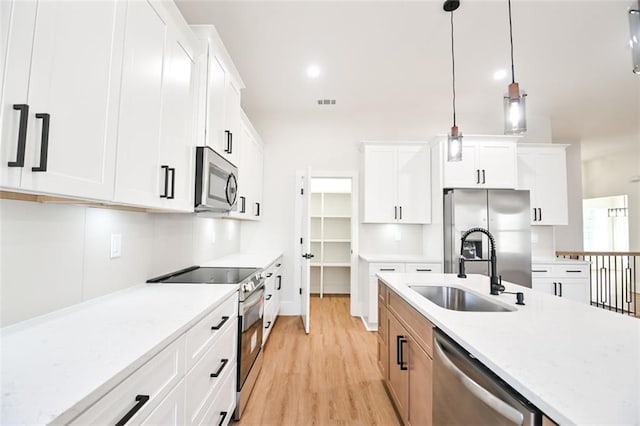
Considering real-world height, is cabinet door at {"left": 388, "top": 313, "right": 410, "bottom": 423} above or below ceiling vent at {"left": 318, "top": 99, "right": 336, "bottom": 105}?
below

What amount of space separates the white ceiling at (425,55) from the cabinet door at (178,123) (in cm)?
94

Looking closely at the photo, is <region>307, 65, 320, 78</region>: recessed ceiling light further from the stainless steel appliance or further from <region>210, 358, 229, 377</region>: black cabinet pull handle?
<region>210, 358, 229, 377</region>: black cabinet pull handle

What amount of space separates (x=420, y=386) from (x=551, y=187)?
3.92 metres

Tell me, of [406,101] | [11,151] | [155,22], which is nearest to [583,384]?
[11,151]

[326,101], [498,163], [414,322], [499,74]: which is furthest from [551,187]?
[414,322]

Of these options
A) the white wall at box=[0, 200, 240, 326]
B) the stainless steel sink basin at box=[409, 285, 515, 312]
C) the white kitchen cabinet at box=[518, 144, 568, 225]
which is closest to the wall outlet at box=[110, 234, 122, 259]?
the white wall at box=[0, 200, 240, 326]

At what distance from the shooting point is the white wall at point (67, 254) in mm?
1000

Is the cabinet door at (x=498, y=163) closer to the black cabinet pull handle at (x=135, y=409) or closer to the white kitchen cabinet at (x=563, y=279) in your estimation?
the white kitchen cabinet at (x=563, y=279)

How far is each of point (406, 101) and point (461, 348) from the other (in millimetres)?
3519

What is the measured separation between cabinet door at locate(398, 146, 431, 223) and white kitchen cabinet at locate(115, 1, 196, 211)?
116 inches

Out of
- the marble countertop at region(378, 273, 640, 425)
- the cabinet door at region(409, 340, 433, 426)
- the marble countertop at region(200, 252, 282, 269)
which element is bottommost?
the cabinet door at region(409, 340, 433, 426)

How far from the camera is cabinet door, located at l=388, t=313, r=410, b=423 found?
5.54 feet

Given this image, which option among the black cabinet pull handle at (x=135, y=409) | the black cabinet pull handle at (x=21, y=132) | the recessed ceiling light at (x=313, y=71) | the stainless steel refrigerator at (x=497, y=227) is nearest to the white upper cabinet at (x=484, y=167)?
the stainless steel refrigerator at (x=497, y=227)

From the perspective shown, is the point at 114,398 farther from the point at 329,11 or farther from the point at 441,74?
the point at 441,74
